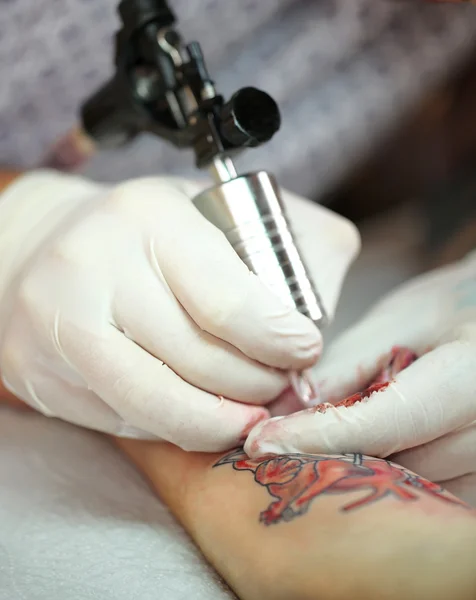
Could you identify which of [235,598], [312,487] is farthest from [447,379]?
[235,598]

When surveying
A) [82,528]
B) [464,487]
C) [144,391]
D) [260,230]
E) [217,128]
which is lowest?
[464,487]

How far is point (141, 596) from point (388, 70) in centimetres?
103

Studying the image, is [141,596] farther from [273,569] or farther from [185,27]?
[185,27]

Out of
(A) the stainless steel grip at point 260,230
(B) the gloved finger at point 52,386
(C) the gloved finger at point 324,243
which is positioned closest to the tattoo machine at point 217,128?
(A) the stainless steel grip at point 260,230

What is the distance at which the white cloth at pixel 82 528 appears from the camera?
56cm

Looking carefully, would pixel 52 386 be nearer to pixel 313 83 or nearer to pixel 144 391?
pixel 144 391

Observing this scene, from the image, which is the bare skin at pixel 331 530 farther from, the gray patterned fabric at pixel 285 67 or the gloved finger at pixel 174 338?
the gray patterned fabric at pixel 285 67

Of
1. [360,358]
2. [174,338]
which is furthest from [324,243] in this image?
[174,338]

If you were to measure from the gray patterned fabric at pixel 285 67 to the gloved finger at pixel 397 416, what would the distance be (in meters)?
0.68

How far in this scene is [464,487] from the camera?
62 centimetres

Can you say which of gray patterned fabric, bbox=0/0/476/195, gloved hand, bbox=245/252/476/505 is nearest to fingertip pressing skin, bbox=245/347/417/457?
gloved hand, bbox=245/252/476/505

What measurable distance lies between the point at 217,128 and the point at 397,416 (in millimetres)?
362

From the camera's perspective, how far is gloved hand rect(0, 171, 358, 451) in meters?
0.63

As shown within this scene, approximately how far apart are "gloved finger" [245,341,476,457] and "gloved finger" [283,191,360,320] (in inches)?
7.4
